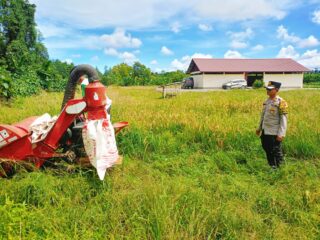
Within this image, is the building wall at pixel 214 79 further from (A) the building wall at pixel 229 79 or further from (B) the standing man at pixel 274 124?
(B) the standing man at pixel 274 124

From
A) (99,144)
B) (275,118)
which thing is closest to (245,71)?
(275,118)

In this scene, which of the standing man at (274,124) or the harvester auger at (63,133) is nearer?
the harvester auger at (63,133)

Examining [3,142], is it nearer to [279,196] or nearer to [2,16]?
[279,196]

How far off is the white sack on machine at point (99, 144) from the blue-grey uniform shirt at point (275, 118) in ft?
8.48

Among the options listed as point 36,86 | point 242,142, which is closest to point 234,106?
point 242,142

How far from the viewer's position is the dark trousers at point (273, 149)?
474 centimetres

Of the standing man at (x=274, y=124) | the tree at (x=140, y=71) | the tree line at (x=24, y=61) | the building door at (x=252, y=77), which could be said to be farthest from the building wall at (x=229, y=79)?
the tree at (x=140, y=71)

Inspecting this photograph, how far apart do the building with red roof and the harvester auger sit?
36151 millimetres

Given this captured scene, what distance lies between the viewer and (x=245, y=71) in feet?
133

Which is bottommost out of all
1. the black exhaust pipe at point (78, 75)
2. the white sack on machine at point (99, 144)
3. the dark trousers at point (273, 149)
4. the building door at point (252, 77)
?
the dark trousers at point (273, 149)

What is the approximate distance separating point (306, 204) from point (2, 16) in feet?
135

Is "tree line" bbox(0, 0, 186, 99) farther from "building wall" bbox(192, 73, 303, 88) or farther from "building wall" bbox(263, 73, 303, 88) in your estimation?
"building wall" bbox(263, 73, 303, 88)

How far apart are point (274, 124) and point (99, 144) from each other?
110 inches

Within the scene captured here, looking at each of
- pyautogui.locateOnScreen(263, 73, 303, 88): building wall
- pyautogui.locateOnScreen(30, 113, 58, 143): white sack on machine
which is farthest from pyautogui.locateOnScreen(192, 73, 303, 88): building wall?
pyautogui.locateOnScreen(30, 113, 58, 143): white sack on machine
